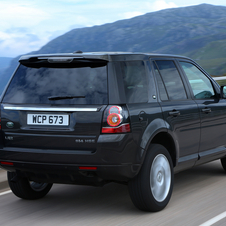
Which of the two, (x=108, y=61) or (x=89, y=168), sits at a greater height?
(x=108, y=61)

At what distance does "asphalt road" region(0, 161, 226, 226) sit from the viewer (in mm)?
4043

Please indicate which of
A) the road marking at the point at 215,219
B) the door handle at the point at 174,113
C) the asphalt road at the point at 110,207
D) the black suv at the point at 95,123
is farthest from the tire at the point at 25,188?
the road marking at the point at 215,219

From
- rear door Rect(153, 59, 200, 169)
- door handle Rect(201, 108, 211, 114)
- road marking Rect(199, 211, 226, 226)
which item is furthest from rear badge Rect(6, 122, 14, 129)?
door handle Rect(201, 108, 211, 114)

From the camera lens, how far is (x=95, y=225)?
390 cm

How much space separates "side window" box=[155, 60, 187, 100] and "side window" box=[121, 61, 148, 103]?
441mm

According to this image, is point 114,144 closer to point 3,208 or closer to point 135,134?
point 135,134

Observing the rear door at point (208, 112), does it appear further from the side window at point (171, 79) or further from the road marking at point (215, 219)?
the road marking at point (215, 219)

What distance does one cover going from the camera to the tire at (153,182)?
4.06 metres

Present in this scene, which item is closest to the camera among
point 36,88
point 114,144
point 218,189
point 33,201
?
point 114,144

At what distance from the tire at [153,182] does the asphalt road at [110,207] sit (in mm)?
129

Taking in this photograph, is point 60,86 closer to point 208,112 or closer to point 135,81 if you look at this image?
point 135,81

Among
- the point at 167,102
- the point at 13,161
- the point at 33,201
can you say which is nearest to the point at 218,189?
the point at 167,102

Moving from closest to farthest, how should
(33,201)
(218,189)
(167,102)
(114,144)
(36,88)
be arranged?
1. (114,144)
2. (36,88)
3. (167,102)
4. (33,201)
5. (218,189)

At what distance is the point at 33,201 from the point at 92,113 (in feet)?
5.97
